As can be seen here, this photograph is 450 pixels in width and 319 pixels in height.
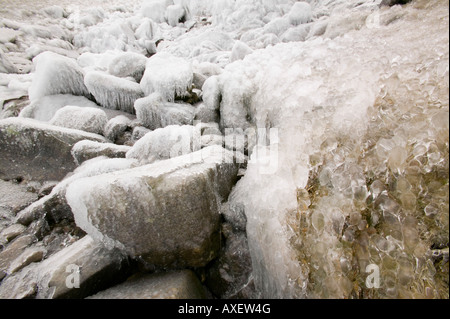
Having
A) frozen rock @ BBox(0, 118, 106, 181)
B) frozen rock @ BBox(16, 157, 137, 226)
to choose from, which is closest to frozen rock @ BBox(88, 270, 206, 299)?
frozen rock @ BBox(16, 157, 137, 226)

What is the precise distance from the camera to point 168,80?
4.47 metres

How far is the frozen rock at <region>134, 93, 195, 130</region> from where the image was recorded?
4.18 metres

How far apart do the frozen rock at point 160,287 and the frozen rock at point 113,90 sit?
386 cm

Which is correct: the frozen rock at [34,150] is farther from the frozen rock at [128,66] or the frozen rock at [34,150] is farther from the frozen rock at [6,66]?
the frozen rock at [6,66]

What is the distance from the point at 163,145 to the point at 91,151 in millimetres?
1161

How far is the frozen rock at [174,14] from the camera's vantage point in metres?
13.8

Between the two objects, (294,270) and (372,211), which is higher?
(372,211)

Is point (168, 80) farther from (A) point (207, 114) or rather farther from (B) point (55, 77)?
(B) point (55, 77)

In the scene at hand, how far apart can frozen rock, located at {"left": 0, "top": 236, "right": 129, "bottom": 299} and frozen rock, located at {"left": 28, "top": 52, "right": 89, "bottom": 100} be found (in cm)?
419

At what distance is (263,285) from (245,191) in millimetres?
873

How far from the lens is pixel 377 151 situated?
154 centimetres
